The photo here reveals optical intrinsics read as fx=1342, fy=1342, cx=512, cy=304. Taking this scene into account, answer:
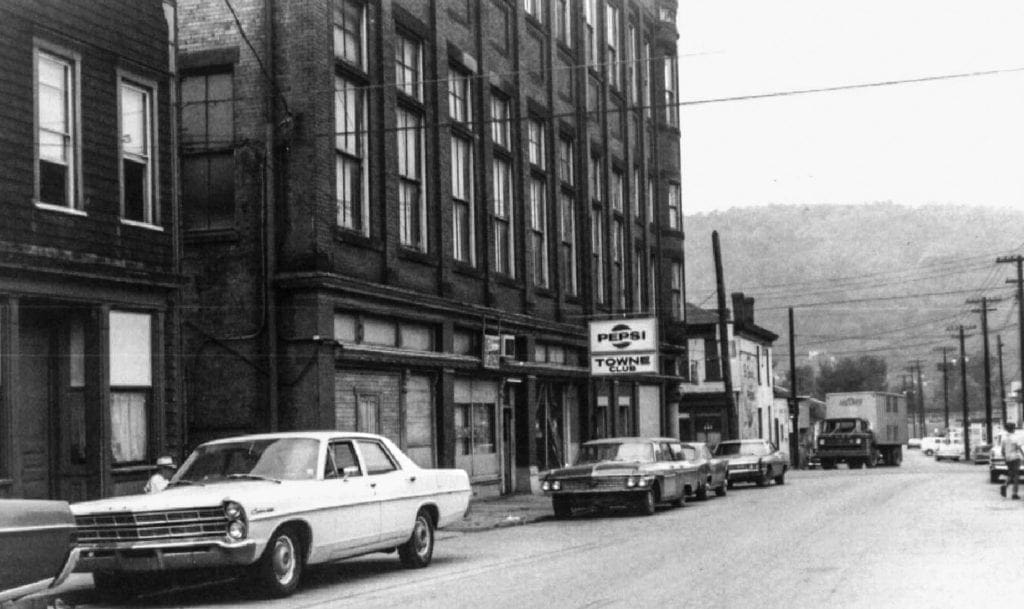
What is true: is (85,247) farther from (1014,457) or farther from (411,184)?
(1014,457)

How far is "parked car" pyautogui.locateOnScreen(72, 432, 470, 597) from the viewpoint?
12.4m

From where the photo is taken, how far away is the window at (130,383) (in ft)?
58.3

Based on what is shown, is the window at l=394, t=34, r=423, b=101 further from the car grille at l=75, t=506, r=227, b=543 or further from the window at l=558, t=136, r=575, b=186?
the car grille at l=75, t=506, r=227, b=543

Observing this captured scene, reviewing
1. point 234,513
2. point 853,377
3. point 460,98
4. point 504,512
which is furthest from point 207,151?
point 853,377

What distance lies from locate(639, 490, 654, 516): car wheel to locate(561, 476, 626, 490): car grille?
1.53 feet

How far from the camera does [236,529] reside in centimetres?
1238

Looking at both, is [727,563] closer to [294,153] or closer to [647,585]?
[647,585]

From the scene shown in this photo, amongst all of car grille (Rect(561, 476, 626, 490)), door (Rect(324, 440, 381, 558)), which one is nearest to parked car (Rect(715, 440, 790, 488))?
car grille (Rect(561, 476, 626, 490))

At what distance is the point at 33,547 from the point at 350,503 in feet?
17.1

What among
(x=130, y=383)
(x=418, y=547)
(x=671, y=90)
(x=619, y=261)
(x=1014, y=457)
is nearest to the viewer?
(x=418, y=547)

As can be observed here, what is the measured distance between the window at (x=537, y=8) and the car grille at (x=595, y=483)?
575 inches

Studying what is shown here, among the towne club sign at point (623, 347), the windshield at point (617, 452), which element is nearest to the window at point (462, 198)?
the towne club sign at point (623, 347)

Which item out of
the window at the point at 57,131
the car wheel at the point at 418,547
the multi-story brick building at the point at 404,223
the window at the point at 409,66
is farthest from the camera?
the window at the point at 409,66

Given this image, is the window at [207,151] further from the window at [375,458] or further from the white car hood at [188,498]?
the white car hood at [188,498]
